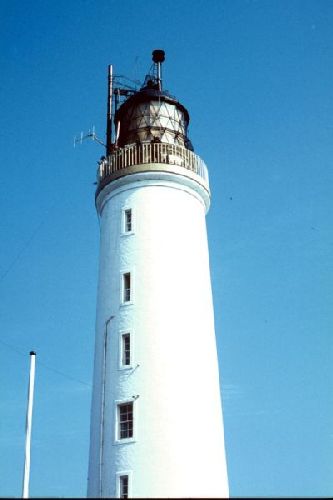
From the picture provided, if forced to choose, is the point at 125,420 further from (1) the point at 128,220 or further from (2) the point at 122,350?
(1) the point at 128,220

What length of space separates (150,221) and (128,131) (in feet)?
20.5

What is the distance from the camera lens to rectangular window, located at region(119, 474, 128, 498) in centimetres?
2705

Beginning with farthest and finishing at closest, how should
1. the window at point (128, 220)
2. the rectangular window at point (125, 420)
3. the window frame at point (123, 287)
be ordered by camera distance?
the window at point (128, 220), the window frame at point (123, 287), the rectangular window at point (125, 420)

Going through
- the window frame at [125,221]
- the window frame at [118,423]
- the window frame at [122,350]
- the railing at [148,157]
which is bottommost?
the window frame at [118,423]

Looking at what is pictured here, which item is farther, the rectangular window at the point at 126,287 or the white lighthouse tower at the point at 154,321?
the rectangular window at the point at 126,287

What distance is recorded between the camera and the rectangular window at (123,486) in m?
27.1

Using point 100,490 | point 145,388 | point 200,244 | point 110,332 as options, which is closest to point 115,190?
point 200,244

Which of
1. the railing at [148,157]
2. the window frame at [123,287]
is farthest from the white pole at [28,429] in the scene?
the railing at [148,157]

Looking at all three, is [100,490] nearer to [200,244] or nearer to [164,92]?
[200,244]

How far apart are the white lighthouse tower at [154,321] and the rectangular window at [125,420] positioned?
5 cm

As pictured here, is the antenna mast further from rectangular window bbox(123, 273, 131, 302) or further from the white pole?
the white pole

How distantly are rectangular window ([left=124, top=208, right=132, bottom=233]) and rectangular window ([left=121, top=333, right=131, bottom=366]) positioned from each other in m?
5.28

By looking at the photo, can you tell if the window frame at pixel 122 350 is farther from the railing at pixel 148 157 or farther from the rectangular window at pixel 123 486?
the railing at pixel 148 157

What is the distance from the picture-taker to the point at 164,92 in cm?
3638
